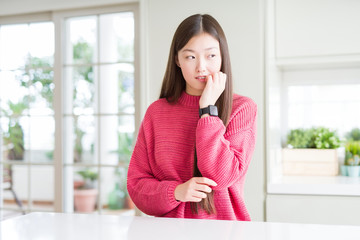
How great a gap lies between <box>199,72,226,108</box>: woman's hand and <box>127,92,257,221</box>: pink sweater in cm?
7

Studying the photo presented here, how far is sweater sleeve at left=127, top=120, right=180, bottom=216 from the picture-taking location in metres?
1.17

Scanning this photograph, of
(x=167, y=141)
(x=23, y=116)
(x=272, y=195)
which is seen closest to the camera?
(x=167, y=141)

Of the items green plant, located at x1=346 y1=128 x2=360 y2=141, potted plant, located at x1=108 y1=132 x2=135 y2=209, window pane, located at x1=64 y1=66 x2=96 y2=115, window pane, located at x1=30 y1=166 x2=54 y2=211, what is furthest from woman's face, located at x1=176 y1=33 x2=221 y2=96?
window pane, located at x1=30 y1=166 x2=54 y2=211

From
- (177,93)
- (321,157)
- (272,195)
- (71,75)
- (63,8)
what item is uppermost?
(63,8)

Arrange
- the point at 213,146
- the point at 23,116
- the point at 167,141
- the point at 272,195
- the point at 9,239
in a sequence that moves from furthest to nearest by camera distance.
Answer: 1. the point at 23,116
2. the point at 272,195
3. the point at 167,141
4. the point at 213,146
5. the point at 9,239

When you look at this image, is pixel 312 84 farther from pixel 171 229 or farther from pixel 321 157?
pixel 171 229

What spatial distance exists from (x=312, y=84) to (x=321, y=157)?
1.79 feet

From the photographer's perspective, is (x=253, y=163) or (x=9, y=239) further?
(x=253, y=163)

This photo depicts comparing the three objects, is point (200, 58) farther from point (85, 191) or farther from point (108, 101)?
point (108, 101)

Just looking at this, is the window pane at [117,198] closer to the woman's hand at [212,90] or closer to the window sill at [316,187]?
the window sill at [316,187]

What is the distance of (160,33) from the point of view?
2.50 m

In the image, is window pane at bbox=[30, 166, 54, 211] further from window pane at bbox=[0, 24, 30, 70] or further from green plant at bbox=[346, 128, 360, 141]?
green plant at bbox=[346, 128, 360, 141]

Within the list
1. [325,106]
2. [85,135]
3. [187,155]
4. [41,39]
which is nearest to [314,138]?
[325,106]

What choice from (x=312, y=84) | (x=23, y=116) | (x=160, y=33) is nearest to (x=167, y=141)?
(x=160, y=33)
